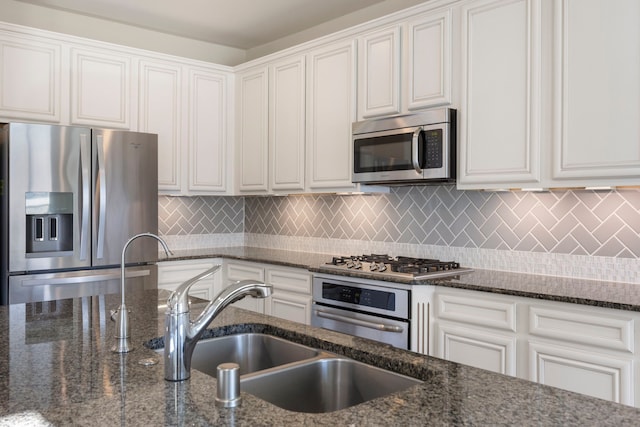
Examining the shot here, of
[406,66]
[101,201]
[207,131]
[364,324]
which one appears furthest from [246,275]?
[406,66]

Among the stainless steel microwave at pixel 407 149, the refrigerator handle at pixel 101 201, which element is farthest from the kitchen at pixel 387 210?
the refrigerator handle at pixel 101 201

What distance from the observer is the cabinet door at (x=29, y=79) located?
11.6ft

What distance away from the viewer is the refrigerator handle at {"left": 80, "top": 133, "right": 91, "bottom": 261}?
350 centimetres

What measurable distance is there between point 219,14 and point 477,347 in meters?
3.19

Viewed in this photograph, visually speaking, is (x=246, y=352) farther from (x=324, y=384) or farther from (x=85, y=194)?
(x=85, y=194)

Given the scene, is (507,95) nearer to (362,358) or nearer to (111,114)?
(362,358)

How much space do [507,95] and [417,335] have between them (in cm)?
135

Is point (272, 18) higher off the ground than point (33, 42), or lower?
higher

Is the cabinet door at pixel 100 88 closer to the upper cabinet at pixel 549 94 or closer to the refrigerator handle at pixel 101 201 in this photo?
the refrigerator handle at pixel 101 201

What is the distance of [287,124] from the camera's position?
4.13 meters

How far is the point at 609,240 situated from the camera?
107 inches

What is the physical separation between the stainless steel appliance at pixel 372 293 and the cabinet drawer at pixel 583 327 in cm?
62

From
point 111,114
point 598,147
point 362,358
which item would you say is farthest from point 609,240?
point 111,114

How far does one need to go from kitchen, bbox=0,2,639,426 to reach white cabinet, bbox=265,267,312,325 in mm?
588
